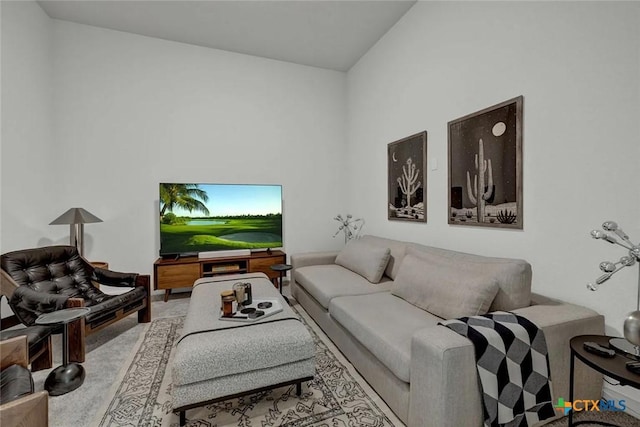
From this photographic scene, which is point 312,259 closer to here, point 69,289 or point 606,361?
point 69,289

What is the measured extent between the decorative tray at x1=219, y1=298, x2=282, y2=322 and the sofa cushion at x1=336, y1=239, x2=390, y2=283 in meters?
1.08

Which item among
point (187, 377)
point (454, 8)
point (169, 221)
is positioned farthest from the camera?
point (169, 221)

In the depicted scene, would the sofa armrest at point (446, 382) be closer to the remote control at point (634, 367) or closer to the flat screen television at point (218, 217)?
the remote control at point (634, 367)

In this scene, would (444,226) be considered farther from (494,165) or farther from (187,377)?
(187,377)

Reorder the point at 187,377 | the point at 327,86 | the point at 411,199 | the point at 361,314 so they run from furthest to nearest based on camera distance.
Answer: the point at 327,86 < the point at 411,199 < the point at 361,314 < the point at 187,377

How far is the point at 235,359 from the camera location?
63.9 inches

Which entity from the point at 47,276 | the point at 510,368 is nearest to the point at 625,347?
the point at 510,368

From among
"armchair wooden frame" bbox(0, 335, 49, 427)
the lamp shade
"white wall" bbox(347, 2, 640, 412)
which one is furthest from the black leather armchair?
"white wall" bbox(347, 2, 640, 412)

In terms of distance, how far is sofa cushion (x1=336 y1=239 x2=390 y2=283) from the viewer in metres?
2.91

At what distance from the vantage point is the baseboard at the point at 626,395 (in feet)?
5.19

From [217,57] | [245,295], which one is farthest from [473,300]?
[217,57]

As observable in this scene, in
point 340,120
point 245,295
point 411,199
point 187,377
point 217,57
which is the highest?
point 217,57

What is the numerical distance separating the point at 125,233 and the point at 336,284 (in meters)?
2.79

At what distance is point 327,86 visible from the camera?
4.70 m
